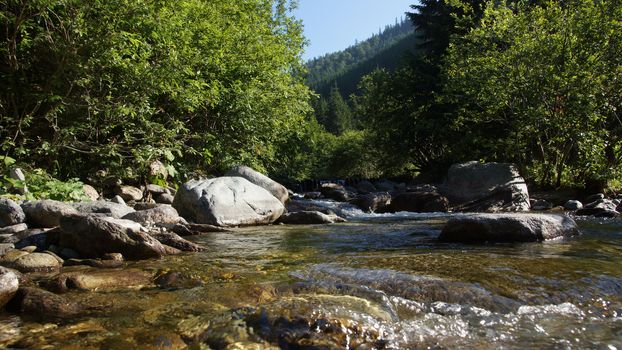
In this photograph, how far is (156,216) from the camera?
310 inches

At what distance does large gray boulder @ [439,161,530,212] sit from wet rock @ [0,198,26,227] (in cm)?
1134

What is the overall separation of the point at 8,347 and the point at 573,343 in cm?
330

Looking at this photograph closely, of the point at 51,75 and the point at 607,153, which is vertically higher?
the point at 51,75

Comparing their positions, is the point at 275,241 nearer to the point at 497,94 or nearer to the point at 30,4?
the point at 30,4

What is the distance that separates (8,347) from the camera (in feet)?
8.57

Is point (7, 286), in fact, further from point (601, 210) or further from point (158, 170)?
point (601, 210)

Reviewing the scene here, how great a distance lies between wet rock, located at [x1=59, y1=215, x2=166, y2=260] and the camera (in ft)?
16.8

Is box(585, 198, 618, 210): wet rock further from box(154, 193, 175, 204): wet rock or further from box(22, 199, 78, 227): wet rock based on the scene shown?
box(22, 199, 78, 227): wet rock

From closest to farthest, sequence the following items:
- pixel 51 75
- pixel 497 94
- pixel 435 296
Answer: pixel 435 296 < pixel 51 75 < pixel 497 94

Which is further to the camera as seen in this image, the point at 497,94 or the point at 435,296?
the point at 497,94

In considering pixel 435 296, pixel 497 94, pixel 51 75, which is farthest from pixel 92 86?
pixel 497 94

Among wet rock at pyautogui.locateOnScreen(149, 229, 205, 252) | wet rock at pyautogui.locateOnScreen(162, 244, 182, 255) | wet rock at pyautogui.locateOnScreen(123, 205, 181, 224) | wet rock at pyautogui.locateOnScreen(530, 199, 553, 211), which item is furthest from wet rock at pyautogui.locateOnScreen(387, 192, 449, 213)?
wet rock at pyautogui.locateOnScreen(162, 244, 182, 255)

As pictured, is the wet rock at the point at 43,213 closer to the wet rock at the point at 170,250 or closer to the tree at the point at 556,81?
the wet rock at the point at 170,250

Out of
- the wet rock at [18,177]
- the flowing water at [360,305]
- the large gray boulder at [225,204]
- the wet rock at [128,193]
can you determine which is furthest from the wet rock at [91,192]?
the flowing water at [360,305]
